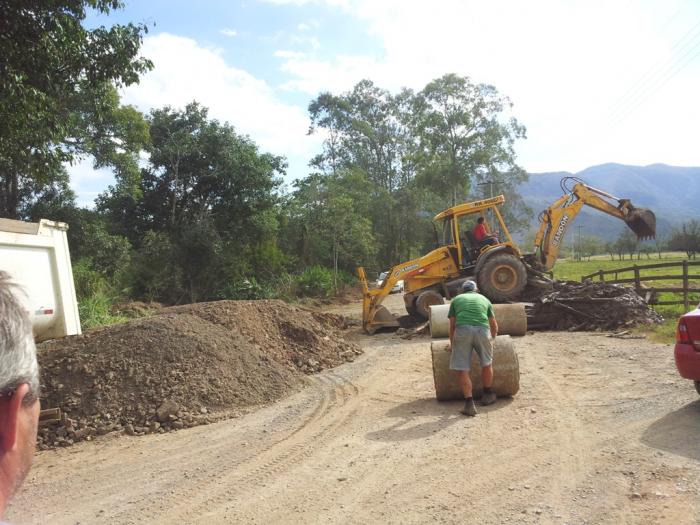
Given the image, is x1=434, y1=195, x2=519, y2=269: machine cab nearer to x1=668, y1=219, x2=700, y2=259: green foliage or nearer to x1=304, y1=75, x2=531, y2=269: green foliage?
x1=304, y1=75, x2=531, y2=269: green foliage

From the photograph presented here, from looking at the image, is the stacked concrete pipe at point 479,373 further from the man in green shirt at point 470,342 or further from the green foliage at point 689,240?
the green foliage at point 689,240

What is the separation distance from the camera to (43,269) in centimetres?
681

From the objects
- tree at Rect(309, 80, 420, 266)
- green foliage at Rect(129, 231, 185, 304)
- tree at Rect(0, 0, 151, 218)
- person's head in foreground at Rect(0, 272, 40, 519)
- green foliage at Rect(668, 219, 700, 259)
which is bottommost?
green foliage at Rect(668, 219, 700, 259)

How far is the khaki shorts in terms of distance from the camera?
7.09 meters

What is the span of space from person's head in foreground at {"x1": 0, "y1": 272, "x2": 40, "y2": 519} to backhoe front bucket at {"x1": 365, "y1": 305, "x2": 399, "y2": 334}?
13971mm

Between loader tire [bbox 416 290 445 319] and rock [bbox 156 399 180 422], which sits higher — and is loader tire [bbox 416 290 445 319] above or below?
above

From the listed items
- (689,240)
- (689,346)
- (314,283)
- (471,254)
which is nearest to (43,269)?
(689,346)

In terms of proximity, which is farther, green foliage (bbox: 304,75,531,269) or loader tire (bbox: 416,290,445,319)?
green foliage (bbox: 304,75,531,269)

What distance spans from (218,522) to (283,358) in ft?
20.4

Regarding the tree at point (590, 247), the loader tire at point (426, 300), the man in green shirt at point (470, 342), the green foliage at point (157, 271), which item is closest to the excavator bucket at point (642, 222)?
the loader tire at point (426, 300)

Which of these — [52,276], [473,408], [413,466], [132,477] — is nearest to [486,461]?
[413,466]

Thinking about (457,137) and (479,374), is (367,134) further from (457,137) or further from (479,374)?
(479,374)

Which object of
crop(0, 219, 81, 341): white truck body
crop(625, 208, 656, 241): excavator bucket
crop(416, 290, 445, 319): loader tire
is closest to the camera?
crop(0, 219, 81, 341): white truck body

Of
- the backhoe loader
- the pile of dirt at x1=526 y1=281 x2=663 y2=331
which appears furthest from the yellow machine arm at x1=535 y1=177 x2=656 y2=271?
the pile of dirt at x1=526 y1=281 x2=663 y2=331
